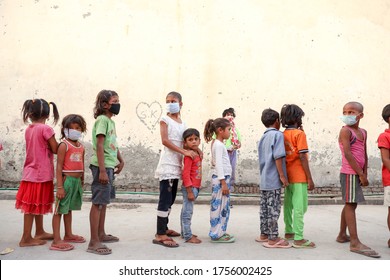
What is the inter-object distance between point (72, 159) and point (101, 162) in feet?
1.42

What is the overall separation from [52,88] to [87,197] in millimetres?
2416

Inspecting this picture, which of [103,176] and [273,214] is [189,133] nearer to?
[103,176]

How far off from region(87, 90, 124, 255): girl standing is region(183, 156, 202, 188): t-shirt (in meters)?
0.73

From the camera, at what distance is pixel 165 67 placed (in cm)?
829

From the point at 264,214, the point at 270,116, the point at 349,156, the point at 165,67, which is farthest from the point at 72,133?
the point at 165,67

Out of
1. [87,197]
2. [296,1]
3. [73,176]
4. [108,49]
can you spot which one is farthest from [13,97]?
[296,1]

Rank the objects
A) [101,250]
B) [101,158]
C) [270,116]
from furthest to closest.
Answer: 1. [270,116]
2. [101,158]
3. [101,250]

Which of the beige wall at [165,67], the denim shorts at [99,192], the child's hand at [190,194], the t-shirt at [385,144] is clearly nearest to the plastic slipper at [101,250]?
the denim shorts at [99,192]

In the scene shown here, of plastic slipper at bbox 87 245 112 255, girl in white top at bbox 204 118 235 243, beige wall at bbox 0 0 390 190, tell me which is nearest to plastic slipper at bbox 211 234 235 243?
girl in white top at bbox 204 118 235 243

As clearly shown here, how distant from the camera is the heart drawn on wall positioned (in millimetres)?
8266

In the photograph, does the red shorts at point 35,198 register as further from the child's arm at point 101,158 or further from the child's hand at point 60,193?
the child's arm at point 101,158

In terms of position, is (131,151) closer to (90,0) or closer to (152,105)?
(152,105)

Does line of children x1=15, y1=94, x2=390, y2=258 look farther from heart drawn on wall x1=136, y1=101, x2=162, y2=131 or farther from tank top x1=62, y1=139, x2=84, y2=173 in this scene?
heart drawn on wall x1=136, y1=101, x2=162, y2=131

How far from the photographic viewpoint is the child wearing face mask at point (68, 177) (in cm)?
404
